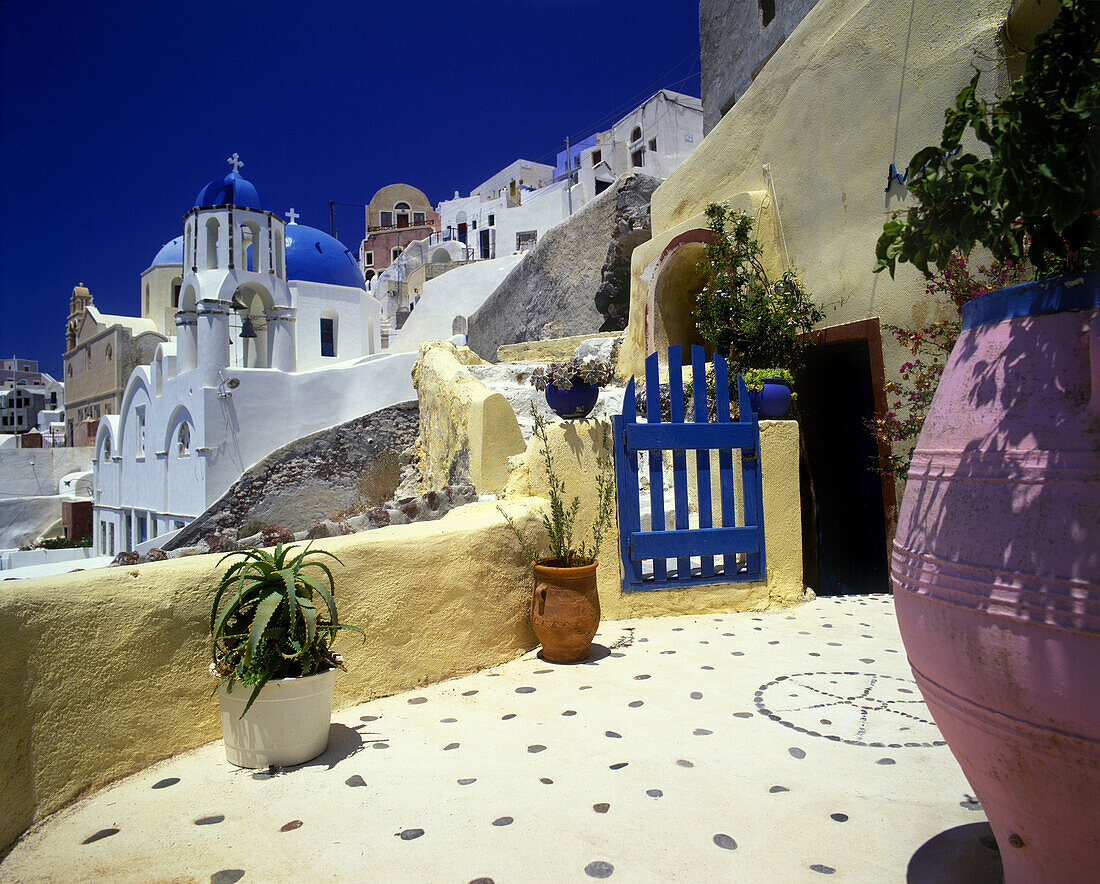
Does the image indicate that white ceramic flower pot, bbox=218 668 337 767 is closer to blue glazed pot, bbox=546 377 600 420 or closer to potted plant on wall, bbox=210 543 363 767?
potted plant on wall, bbox=210 543 363 767

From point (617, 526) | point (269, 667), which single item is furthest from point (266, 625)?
point (617, 526)

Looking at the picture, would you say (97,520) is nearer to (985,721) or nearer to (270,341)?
(270,341)

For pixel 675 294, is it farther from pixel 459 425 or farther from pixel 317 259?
pixel 317 259

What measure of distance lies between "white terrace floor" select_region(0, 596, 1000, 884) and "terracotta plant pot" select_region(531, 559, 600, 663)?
326 millimetres

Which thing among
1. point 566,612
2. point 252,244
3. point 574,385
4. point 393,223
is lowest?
point 566,612

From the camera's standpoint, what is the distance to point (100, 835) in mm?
2322

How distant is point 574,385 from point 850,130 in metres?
3.81

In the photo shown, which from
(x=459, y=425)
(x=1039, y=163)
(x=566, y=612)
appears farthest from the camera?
(x=459, y=425)

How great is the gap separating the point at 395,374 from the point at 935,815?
16348 millimetres

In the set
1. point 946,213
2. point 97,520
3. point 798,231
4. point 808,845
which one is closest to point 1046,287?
point 946,213

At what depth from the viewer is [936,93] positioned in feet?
18.0

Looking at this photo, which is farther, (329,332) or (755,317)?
(329,332)

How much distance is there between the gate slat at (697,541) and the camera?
475 centimetres

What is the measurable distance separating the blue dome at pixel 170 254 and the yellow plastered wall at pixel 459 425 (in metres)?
26.1
